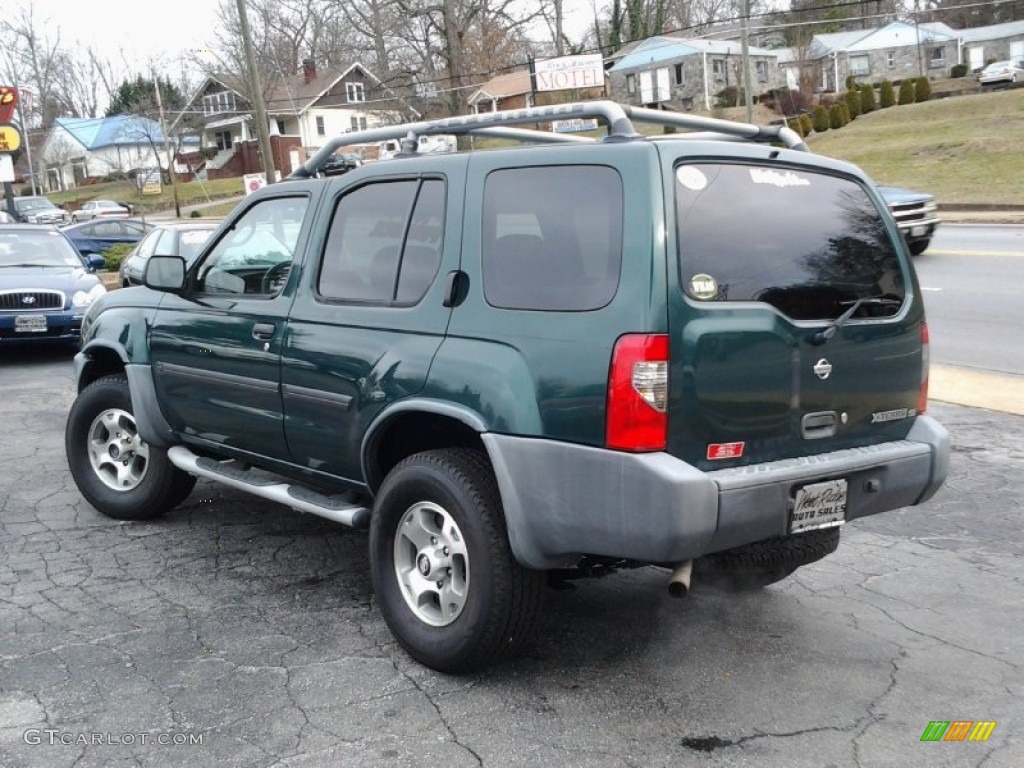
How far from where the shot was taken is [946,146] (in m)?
35.7

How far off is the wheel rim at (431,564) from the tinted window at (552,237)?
35.2 inches

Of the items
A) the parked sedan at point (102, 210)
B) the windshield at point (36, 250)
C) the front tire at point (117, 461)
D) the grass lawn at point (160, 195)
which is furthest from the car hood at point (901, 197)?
the grass lawn at point (160, 195)

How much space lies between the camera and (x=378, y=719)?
11.7 ft

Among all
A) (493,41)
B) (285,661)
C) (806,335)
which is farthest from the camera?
(493,41)

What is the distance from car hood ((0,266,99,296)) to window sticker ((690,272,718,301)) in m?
10.3

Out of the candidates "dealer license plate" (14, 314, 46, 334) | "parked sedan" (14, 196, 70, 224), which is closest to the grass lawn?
"parked sedan" (14, 196, 70, 224)

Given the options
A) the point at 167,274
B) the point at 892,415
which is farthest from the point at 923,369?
the point at 167,274

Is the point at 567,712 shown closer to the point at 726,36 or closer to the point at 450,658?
the point at 450,658

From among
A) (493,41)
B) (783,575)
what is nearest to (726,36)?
(493,41)

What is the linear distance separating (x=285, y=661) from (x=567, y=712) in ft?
3.82

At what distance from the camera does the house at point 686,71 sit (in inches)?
2547

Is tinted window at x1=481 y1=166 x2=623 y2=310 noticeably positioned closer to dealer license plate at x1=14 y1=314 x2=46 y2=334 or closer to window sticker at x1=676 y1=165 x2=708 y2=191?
window sticker at x1=676 y1=165 x2=708 y2=191

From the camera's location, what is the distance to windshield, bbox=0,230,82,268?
12.7 meters

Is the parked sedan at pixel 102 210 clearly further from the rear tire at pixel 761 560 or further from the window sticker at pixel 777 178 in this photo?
the window sticker at pixel 777 178
